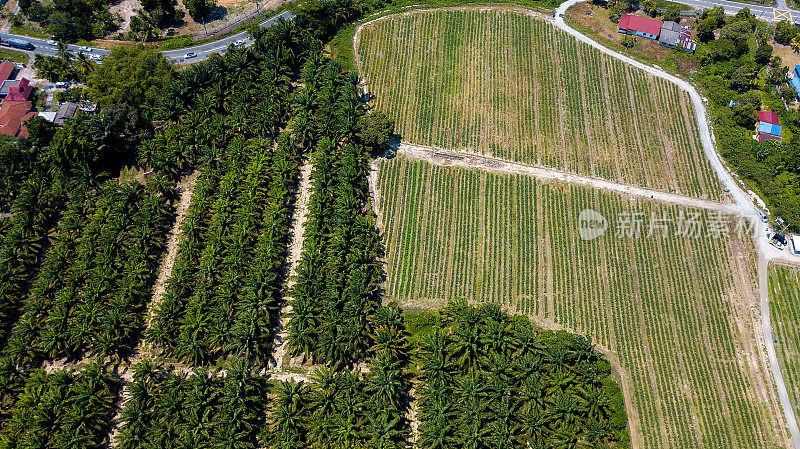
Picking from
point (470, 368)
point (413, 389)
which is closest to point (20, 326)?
point (413, 389)

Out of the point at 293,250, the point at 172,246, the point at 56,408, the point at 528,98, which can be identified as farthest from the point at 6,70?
the point at 528,98

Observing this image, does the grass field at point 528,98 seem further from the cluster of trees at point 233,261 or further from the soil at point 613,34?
the cluster of trees at point 233,261

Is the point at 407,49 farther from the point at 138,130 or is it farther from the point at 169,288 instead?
the point at 169,288

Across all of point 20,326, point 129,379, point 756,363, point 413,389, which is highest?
point 20,326

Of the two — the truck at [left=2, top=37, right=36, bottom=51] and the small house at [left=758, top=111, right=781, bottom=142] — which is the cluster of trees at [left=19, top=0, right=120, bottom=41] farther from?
the small house at [left=758, top=111, right=781, bottom=142]

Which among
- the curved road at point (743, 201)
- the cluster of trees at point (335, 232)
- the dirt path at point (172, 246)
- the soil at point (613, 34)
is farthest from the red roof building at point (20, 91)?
the soil at point (613, 34)

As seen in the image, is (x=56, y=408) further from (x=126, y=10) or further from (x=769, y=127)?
(x=769, y=127)
